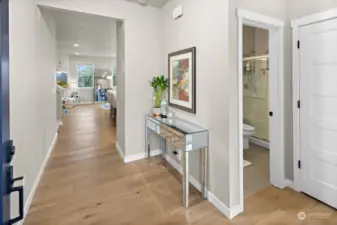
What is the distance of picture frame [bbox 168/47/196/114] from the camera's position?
2807 mm

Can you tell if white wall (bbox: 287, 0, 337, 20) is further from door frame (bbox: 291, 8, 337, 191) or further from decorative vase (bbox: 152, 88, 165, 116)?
decorative vase (bbox: 152, 88, 165, 116)

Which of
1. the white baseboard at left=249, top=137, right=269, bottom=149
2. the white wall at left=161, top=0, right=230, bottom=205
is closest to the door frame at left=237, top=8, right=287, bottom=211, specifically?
the white wall at left=161, top=0, right=230, bottom=205

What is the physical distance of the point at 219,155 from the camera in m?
2.35

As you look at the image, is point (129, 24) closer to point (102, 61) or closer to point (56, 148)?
point (56, 148)

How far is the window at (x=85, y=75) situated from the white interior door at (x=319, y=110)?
1177 centimetres

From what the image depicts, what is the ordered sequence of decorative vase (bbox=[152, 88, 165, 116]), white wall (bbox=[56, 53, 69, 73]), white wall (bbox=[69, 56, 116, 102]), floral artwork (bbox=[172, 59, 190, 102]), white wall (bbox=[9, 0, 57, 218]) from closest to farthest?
white wall (bbox=[9, 0, 57, 218]), floral artwork (bbox=[172, 59, 190, 102]), decorative vase (bbox=[152, 88, 165, 116]), white wall (bbox=[56, 53, 69, 73]), white wall (bbox=[69, 56, 116, 102])

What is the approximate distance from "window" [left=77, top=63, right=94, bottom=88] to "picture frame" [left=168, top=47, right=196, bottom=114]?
33.6ft

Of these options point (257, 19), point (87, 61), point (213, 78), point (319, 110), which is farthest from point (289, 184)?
point (87, 61)

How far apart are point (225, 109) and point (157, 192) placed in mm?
1329

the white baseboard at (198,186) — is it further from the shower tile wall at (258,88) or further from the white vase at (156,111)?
the shower tile wall at (258,88)

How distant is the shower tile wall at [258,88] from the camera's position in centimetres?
460

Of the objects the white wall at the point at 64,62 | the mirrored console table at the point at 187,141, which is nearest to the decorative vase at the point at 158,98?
the mirrored console table at the point at 187,141

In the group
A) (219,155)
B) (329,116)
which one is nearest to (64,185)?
(219,155)

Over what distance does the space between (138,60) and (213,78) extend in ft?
5.77
